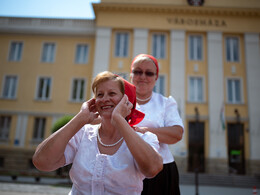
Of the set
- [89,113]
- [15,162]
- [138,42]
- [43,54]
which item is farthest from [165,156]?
[43,54]

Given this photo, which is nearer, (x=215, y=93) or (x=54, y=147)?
(x=54, y=147)

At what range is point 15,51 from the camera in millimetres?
19875

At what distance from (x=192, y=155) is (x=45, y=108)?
12.5 metres

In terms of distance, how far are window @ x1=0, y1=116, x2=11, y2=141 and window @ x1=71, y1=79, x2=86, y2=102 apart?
18.8 ft

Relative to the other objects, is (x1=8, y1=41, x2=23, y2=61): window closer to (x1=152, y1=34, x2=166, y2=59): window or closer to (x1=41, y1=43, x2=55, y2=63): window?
(x1=41, y1=43, x2=55, y2=63): window

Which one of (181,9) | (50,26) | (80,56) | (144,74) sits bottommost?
(144,74)

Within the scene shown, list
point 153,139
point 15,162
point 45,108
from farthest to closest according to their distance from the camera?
point 45,108 → point 15,162 → point 153,139

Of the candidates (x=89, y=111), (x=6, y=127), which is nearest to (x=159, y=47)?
(x=6, y=127)

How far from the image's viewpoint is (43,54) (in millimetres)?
19578

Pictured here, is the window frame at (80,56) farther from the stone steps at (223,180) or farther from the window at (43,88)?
the stone steps at (223,180)

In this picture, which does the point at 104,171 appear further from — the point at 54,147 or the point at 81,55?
the point at 81,55

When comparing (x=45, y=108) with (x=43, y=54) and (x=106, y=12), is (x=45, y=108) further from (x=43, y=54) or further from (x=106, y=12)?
(x=106, y=12)

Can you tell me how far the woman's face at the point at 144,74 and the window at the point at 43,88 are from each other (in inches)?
706

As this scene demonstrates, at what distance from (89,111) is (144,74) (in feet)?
2.40
